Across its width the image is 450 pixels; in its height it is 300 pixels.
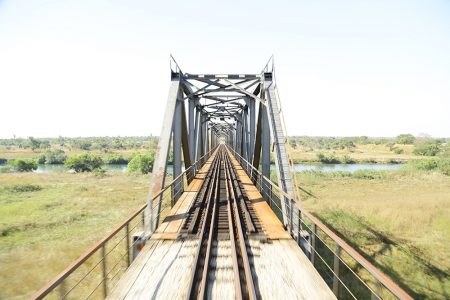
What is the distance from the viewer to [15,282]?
977 centimetres

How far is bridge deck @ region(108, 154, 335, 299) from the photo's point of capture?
4398 mm

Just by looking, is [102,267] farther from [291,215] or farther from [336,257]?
[291,215]

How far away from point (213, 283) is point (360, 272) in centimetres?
810

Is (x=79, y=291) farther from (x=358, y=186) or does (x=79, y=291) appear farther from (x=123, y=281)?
(x=358, y=186)

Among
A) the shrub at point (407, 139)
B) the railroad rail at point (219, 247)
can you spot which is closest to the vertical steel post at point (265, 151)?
the railroad rail at point (219, 247)

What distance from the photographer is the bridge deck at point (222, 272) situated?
4.40m

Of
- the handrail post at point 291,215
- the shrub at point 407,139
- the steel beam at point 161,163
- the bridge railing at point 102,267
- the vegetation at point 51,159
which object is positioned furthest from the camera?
the shrub at point 407,139

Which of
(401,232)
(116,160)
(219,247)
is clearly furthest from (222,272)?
(116,160)

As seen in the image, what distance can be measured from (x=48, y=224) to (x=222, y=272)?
54.3 feet

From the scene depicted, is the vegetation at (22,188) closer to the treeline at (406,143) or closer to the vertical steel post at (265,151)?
the vertical steel post at (265,151)

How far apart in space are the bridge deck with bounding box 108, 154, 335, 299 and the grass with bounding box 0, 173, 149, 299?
6977 millimetres

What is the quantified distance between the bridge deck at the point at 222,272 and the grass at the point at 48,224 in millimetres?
6977

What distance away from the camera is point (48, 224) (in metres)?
16.5

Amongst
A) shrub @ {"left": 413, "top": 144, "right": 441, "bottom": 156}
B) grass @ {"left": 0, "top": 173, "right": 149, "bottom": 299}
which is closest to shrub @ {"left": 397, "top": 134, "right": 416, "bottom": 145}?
shrub @ {"left": 413, "top": 144, "right": 441, "bottom": 156}
